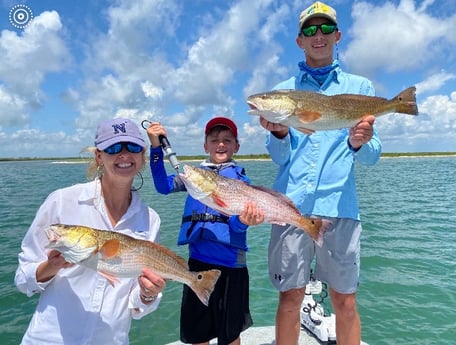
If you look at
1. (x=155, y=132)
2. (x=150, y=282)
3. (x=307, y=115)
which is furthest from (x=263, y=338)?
(x=307, y=115)

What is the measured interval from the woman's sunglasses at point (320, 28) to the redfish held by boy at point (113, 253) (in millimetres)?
2893

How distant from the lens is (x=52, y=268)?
2982 mm

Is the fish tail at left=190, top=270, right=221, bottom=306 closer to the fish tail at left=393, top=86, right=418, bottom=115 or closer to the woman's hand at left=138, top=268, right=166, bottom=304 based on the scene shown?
the woman's hand at left=138, top=268, right=166, bottom=304

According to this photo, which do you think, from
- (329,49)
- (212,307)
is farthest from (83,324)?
(329,49)

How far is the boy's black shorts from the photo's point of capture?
172 inches

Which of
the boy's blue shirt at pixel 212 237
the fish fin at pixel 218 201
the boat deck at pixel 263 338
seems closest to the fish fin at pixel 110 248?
the fish fin at pixel 218 201

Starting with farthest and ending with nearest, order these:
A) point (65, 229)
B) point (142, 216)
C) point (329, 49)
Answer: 1. point (329, 49)
2. point (142, 216)
3. point (65, 229)

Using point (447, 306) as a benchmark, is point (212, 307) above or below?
above

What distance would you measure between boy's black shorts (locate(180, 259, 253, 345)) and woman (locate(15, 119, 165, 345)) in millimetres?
1017

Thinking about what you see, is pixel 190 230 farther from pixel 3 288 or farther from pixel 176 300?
pixel 3 288

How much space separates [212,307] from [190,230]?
942 mm

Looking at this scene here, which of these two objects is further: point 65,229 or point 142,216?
point 142,216

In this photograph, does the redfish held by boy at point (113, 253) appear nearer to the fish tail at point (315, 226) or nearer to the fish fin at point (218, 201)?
the fish fin at point (218, 201)

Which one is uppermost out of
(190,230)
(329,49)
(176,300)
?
(329,49)
